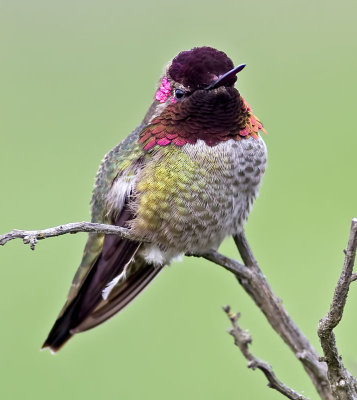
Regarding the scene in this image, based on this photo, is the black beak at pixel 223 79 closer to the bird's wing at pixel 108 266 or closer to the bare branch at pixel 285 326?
the bird's wing at pixel 108 266

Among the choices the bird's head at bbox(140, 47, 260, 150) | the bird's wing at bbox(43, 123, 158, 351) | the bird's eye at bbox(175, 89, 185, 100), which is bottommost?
the bird's wing at bbox(43, 123, 158, 351)

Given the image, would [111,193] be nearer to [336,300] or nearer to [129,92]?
[336,300]

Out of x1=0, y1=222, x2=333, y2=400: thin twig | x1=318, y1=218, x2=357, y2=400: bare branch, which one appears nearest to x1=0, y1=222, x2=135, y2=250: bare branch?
x1=0, y1=222, x2=333, y2=400: thin twig

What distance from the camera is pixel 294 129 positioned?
270 inches

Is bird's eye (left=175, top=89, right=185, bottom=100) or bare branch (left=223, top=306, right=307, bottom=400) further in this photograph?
bird's eye (left=175, top=89, right=185, bottom=100)

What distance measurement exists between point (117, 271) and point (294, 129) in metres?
4.03

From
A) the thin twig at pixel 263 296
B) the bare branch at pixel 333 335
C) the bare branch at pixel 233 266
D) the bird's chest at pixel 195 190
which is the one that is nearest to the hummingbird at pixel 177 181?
the bird's chest at pixel 195 190

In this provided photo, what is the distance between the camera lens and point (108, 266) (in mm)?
3176

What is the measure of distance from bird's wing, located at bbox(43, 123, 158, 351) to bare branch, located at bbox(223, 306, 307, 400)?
1.21 metres

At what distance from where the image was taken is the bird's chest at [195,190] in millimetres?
3027

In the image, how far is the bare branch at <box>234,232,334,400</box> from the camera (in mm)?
2057

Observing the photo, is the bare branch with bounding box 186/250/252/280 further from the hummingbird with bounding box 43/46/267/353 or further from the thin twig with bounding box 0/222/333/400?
the hummingbird with bounding box 43/46/267/353

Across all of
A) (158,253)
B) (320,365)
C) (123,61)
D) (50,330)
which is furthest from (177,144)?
(123,61)

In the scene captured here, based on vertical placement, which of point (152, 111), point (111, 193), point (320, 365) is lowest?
point (320, 365)
